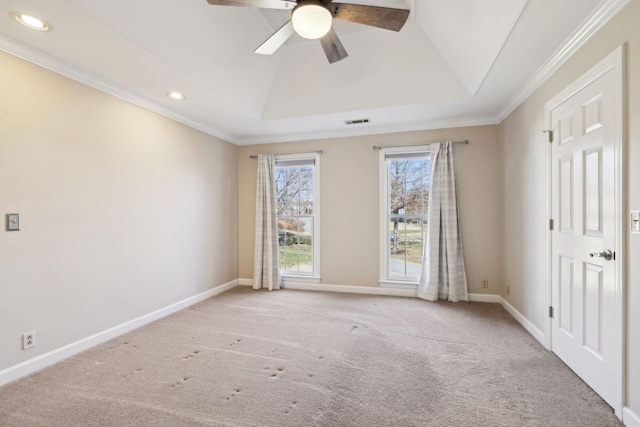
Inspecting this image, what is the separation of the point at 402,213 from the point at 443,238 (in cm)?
67

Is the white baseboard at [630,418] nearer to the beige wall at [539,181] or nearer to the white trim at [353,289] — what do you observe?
the beige wall at [539,181]

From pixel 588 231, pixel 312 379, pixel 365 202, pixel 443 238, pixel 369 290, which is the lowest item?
pixel 312 379

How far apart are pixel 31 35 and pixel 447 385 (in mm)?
3857

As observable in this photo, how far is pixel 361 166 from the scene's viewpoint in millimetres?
4426

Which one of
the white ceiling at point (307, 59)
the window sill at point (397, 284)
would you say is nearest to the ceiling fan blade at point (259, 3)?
the white ceiling at point (307, 59)

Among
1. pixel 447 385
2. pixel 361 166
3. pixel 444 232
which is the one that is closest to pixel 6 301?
pixel 447 385

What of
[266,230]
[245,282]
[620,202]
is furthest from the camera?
[245,282]

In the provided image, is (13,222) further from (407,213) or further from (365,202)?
(407,213)

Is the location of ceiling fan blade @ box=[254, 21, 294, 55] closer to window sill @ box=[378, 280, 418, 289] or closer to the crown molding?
the crown molding

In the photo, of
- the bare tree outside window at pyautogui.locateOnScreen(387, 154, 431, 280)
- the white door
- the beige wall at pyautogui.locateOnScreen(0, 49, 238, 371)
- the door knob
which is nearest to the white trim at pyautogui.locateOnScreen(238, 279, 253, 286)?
the beige wall at pyautogui.locateOnScreen(0, 49, 238, 371)

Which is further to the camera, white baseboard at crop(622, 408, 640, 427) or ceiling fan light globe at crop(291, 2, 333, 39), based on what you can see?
ceiling fan light globe at crop(291, 2, 333, 39)

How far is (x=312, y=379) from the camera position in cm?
218

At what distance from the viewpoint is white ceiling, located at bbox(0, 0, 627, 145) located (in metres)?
2.01

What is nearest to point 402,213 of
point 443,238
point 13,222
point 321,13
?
point 443,238
